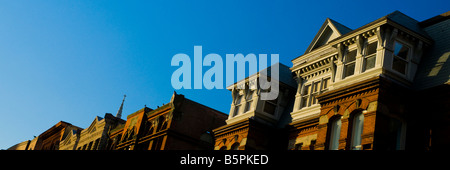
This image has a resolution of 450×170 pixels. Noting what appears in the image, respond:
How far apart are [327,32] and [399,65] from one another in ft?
24.4

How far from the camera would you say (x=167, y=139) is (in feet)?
124

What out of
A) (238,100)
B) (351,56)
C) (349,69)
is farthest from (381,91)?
(238,100)

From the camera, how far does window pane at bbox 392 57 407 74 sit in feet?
74.1

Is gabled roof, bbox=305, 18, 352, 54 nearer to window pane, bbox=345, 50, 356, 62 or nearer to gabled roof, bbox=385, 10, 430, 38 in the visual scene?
gabled roof, bbox=385, 10, 430, 38

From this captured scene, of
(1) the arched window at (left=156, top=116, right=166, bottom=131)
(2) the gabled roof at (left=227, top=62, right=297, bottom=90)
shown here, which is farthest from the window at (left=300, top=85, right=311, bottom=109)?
(1) the arched window at (left=156, top=116, right=166, bottom=131)

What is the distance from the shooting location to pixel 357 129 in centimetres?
2156

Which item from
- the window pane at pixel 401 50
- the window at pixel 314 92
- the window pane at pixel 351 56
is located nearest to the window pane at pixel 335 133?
the window pane at pixel 351 56

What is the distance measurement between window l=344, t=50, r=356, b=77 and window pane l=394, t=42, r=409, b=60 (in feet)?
6.80

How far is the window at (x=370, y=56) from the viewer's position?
22.7m

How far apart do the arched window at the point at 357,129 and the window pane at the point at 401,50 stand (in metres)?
3.71
